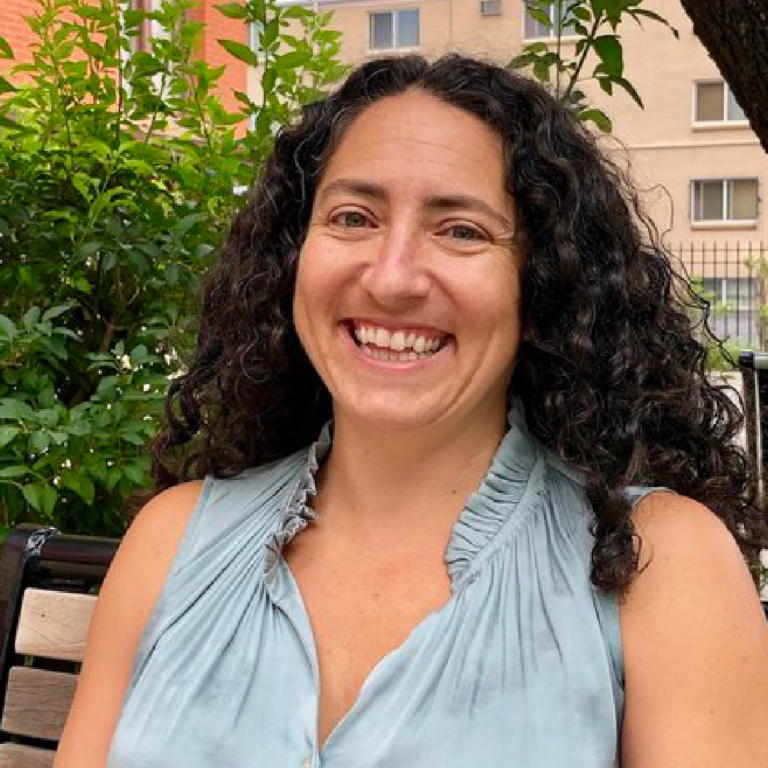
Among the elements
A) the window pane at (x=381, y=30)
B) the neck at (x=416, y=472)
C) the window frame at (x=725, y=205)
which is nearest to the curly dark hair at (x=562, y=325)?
the neck at (x=416, y=472)

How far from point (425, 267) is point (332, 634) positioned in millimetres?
518

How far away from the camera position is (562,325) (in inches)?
73.2

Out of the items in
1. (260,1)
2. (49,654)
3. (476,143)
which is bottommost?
(49,654)

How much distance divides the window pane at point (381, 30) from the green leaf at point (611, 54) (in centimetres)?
2665

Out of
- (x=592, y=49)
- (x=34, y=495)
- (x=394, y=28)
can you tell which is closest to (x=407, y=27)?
(x=394, y=28)

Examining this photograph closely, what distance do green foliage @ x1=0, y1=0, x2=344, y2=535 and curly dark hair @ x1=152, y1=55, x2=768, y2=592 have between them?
661mm

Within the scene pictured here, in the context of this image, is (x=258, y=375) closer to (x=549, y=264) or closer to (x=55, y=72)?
(x=549, y=264)

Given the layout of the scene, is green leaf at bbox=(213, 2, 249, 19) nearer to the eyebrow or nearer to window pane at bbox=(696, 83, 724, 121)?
the eyebrow

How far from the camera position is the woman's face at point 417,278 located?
1.77 metres

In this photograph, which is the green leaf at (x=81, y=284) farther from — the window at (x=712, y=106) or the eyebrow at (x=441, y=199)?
the window at (x=712, y=106)

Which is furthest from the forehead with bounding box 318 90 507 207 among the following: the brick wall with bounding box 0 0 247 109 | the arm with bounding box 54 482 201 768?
the brick wall with bounding box 0 0 247 109

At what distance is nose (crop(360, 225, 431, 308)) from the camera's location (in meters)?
1.75

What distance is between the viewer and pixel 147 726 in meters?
1.81

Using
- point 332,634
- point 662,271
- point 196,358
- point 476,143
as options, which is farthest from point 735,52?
point 332,634
